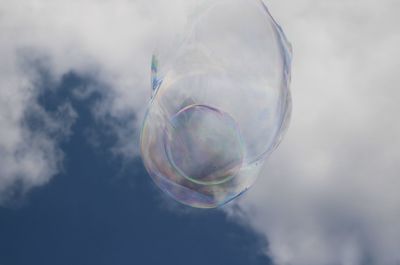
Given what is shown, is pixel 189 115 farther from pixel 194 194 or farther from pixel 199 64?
pixel 194 194

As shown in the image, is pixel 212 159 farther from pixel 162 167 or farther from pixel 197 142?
pixel 162 167

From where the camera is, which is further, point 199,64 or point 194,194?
point 194,194

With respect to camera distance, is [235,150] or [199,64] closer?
[199,64]

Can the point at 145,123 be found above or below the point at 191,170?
above

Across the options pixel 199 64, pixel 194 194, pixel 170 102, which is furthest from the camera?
pixel 194 194

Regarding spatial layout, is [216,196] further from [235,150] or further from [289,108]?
[289,108]

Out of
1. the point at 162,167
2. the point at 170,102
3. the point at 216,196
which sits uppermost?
the point at 170,102

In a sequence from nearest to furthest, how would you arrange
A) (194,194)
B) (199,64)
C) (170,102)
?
(199,64) → (170,102) → (194,194)

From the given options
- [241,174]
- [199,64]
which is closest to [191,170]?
[241,174]

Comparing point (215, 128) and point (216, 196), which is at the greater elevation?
point (215, 128)

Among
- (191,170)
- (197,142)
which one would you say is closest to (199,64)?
(197,142)
